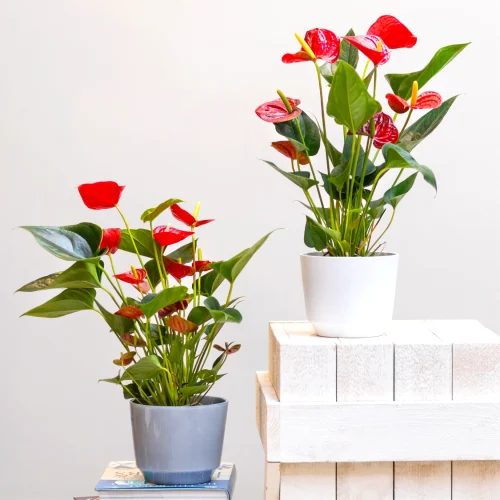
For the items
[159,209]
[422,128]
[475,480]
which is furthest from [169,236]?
[475,480]

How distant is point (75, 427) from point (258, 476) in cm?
53

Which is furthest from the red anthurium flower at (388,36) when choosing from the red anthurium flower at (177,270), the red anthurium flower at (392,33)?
the red anthurium flower at (177,270)

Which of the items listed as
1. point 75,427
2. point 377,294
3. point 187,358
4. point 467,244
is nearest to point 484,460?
point 377,294

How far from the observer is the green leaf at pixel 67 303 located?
1.06 metres

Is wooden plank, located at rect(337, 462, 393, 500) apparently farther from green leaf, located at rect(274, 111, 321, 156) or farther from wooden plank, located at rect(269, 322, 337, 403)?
green leaf, located at rect(274, 111, 321, 156)

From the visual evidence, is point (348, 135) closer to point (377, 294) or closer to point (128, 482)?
point (377, 294)

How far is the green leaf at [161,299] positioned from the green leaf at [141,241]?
0.11 meters

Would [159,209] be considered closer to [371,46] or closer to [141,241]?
A: [141,241]

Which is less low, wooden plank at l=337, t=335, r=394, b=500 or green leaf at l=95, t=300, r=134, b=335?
green leaf at l=95, t=300, r=134, b=335

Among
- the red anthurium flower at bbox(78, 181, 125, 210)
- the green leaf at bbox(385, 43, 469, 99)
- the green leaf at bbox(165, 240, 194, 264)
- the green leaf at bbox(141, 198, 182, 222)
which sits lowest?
the green leaf at bbox(165, 240, 194, 264)

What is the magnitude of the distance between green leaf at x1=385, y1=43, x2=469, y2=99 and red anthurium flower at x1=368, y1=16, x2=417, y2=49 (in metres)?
0.04

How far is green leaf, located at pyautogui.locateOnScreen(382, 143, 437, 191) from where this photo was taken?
3.18 ft

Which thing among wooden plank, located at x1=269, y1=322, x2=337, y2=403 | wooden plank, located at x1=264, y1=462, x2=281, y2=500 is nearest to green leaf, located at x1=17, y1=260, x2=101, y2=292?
wooden plank, located at x1=269, y1=322, x2=337, y2=403

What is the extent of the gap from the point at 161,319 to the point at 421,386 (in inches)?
14.5
